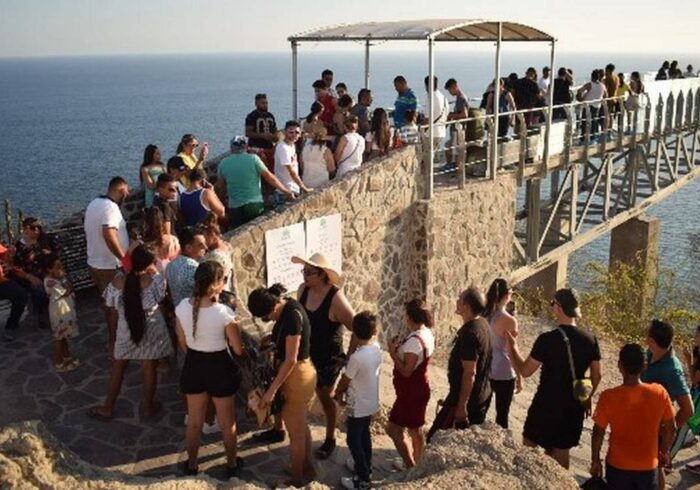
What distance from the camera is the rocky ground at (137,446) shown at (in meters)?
4.48

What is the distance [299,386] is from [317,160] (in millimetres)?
5225

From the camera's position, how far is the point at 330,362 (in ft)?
20.7

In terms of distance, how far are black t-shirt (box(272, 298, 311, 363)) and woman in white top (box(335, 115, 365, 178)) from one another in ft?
16.7

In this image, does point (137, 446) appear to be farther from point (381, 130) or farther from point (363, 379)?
point (381, 130)

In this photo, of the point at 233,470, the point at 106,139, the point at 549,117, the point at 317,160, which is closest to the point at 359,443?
the point at 233,470

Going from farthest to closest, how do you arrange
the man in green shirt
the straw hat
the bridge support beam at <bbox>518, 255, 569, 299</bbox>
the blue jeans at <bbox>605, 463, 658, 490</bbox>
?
the bridge support beam at <bbox>518, 255, 569, 299</bbox>, the man in green shirt, the straw hat, the blue jeans at <bbox>605, 463, 658, 490</bbox>

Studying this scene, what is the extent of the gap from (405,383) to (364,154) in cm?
601

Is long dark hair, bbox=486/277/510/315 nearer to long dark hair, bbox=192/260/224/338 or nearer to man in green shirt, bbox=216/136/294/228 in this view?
long dark hair, bbox=192/260/224/338

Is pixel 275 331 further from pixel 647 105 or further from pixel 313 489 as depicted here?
pixel 647 105

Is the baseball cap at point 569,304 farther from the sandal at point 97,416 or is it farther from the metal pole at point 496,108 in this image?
the metal pole at point 496,108

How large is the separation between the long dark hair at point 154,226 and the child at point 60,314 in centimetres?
133

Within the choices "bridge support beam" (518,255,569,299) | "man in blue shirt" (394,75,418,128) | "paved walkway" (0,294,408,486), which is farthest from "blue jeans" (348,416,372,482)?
"bridge support beam" (518,255,569,299)

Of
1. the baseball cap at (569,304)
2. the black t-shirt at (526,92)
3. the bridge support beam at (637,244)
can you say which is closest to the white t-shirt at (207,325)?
the baseball cap at (569,304)

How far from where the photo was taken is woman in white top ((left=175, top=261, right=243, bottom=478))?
18.3 feet
